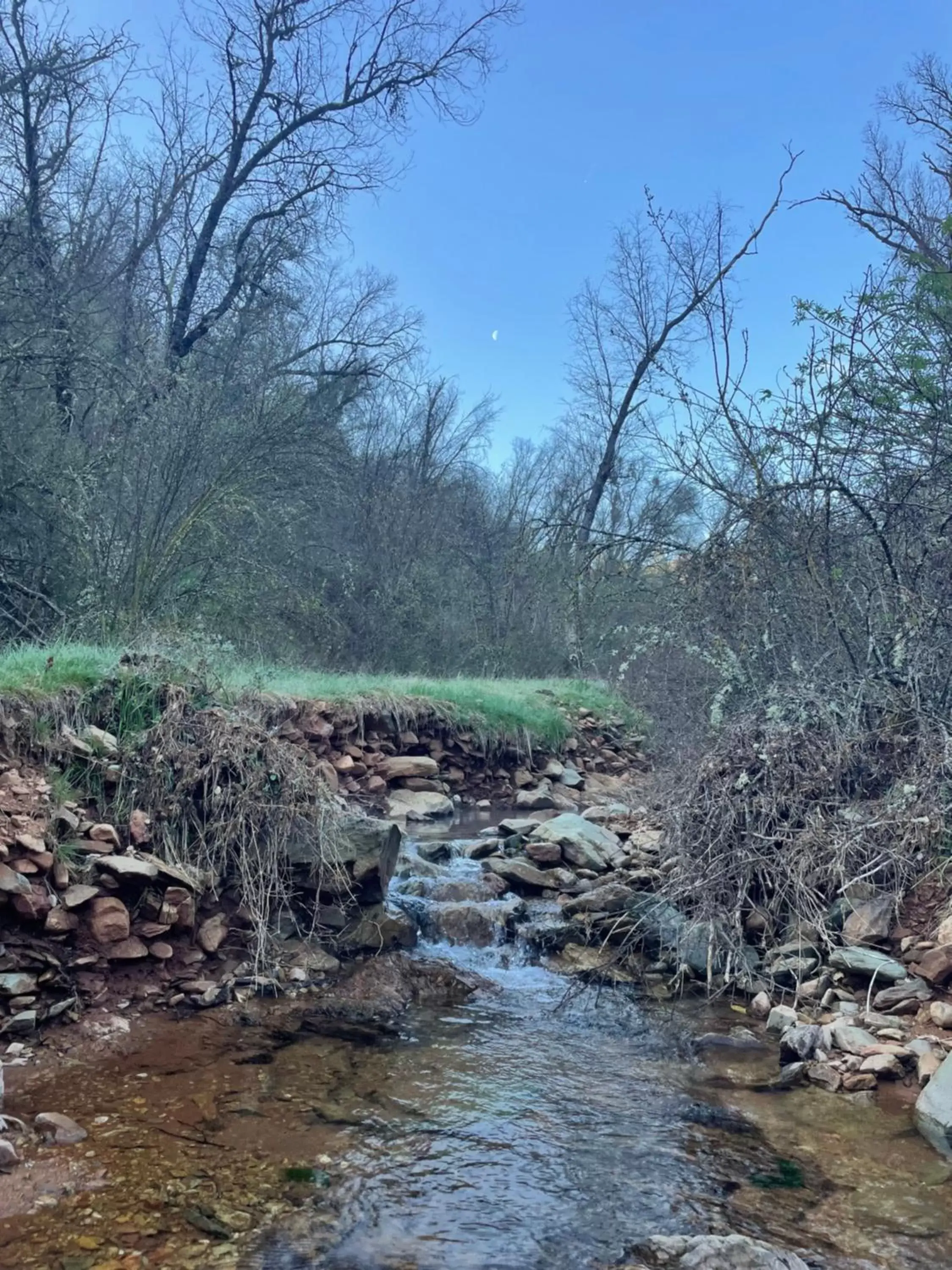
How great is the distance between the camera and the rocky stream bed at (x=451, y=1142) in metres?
2.72

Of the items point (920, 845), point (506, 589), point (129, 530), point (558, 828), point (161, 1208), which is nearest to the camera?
point (161, 1208)

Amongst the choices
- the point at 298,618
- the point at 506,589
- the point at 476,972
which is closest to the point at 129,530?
the point at 298,618

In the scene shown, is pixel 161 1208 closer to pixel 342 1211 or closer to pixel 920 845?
pixel 342 1211

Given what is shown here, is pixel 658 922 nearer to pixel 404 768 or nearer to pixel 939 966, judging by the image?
pixel 939 966

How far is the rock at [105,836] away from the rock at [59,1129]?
1645 millimetres

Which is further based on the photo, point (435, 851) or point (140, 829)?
point (435, 851)

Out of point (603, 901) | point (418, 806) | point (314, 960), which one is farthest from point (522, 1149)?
point (418, 806)

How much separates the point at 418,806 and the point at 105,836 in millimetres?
4306

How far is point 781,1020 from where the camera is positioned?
4535 millimetres

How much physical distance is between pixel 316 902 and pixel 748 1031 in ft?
7.55

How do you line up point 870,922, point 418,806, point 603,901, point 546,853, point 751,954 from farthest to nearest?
point 418,806
point 546,853
point 603,901
point 751,954
point 870,922

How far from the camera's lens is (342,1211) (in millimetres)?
2871

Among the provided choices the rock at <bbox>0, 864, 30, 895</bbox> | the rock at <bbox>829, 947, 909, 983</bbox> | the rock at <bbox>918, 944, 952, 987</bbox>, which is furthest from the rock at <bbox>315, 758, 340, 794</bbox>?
the rock at <bbox>918, 944, 952, 987</bbox>

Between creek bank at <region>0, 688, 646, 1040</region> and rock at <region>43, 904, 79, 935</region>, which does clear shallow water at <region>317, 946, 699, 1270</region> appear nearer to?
creek bank at <region>0, 688, 646, 1040</region>
